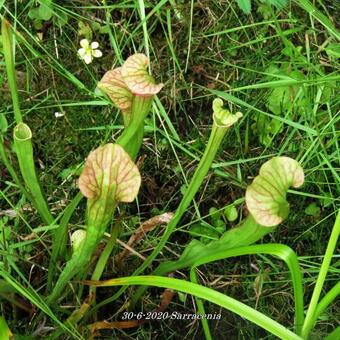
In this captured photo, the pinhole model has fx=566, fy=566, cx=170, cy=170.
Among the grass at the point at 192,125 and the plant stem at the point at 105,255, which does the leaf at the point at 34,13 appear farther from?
the plant stem at the point at 105,255

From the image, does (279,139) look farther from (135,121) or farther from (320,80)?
(135,121)

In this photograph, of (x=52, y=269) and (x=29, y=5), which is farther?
(x=29, y=5)

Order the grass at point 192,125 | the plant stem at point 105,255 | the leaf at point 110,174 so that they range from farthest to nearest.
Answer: the grass at point 192,125
the plant stem at point 105,255
the leaf at point 110,174

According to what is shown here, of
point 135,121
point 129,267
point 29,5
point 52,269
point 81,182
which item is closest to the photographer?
point 81,182

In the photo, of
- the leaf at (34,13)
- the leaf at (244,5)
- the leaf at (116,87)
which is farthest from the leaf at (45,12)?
the leaf at (116,87)

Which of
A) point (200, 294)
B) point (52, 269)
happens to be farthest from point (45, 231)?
point (200, 294)

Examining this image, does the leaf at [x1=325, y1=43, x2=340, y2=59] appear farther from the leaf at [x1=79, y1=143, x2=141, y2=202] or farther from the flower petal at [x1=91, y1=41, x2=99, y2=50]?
the leaf at [x1=79, y1=143, x2=141, y2=202]
